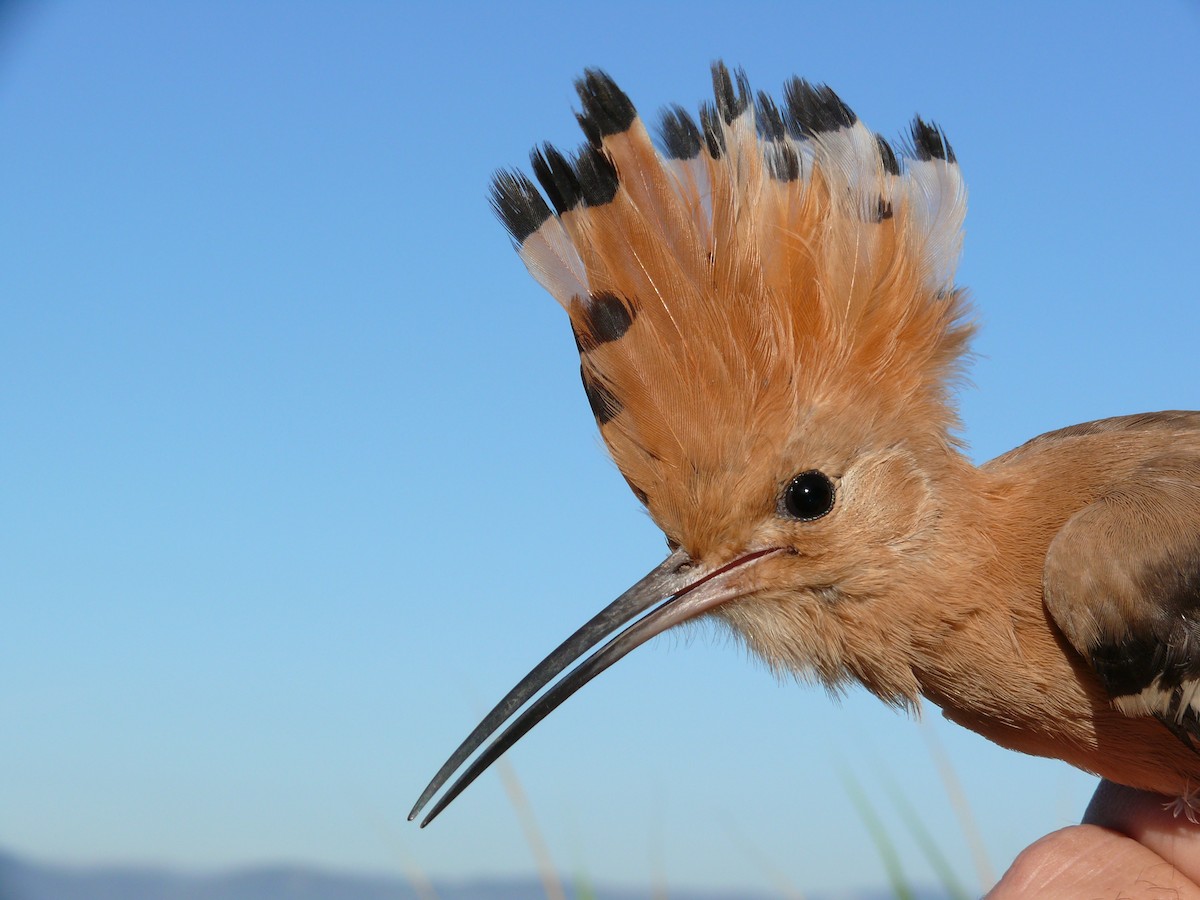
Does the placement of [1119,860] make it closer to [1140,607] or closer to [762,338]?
[1140,607]

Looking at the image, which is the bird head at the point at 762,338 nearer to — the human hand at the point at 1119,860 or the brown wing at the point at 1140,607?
the brown wing at the point at 1140,607

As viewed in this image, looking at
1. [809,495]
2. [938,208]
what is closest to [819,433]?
[809,495]

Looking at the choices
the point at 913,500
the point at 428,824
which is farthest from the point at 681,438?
the point at 428,824

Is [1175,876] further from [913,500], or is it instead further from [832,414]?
[832,414]

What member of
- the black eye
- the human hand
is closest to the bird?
the black eye

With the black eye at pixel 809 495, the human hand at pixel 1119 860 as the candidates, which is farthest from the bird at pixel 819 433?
the human hand at pixel 1119 860

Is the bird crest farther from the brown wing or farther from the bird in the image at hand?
the brown wing

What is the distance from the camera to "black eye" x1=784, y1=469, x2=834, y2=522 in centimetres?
211

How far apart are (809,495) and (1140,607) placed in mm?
648

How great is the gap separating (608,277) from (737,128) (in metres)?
0.40

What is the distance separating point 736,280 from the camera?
82.7 inches

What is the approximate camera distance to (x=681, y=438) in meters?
2.10

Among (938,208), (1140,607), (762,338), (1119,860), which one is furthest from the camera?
(1119,860)

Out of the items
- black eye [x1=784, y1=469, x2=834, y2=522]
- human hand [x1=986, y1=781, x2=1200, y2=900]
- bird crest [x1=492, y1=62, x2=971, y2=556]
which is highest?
bird crest [x1=492, y1=62, x2=971, y2=556]
